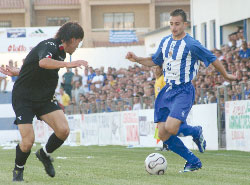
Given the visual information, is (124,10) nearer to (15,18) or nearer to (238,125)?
(15,18)

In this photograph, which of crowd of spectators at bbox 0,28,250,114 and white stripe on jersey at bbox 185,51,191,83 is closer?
white stripe on jersey at bbox 185,51,191,83

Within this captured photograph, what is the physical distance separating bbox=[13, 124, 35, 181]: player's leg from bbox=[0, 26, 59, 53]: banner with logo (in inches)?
804

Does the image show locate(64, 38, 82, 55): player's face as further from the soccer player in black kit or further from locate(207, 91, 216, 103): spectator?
locate(207, 91, 216, 103): spectator

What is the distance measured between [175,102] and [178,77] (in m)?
0.39

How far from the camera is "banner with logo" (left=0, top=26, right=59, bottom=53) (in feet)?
97.1

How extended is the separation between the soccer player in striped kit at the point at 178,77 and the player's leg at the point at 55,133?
1.62 metres

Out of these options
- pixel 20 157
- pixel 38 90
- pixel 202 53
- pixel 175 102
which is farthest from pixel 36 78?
pixel 202 53

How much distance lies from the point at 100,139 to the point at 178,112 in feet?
54.2

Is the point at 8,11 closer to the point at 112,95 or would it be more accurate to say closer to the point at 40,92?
the point at 112,95

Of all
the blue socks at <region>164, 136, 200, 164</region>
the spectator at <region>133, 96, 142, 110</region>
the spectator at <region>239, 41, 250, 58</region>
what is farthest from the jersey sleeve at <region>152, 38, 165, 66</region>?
the spectator at <region>133, 96, 142, 110</region>

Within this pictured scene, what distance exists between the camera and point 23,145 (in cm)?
914

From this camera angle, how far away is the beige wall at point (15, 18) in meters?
61.9

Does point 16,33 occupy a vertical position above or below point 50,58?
above

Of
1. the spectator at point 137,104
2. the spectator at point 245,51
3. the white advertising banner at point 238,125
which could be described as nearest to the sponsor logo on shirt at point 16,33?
the spectator at point 137,104
